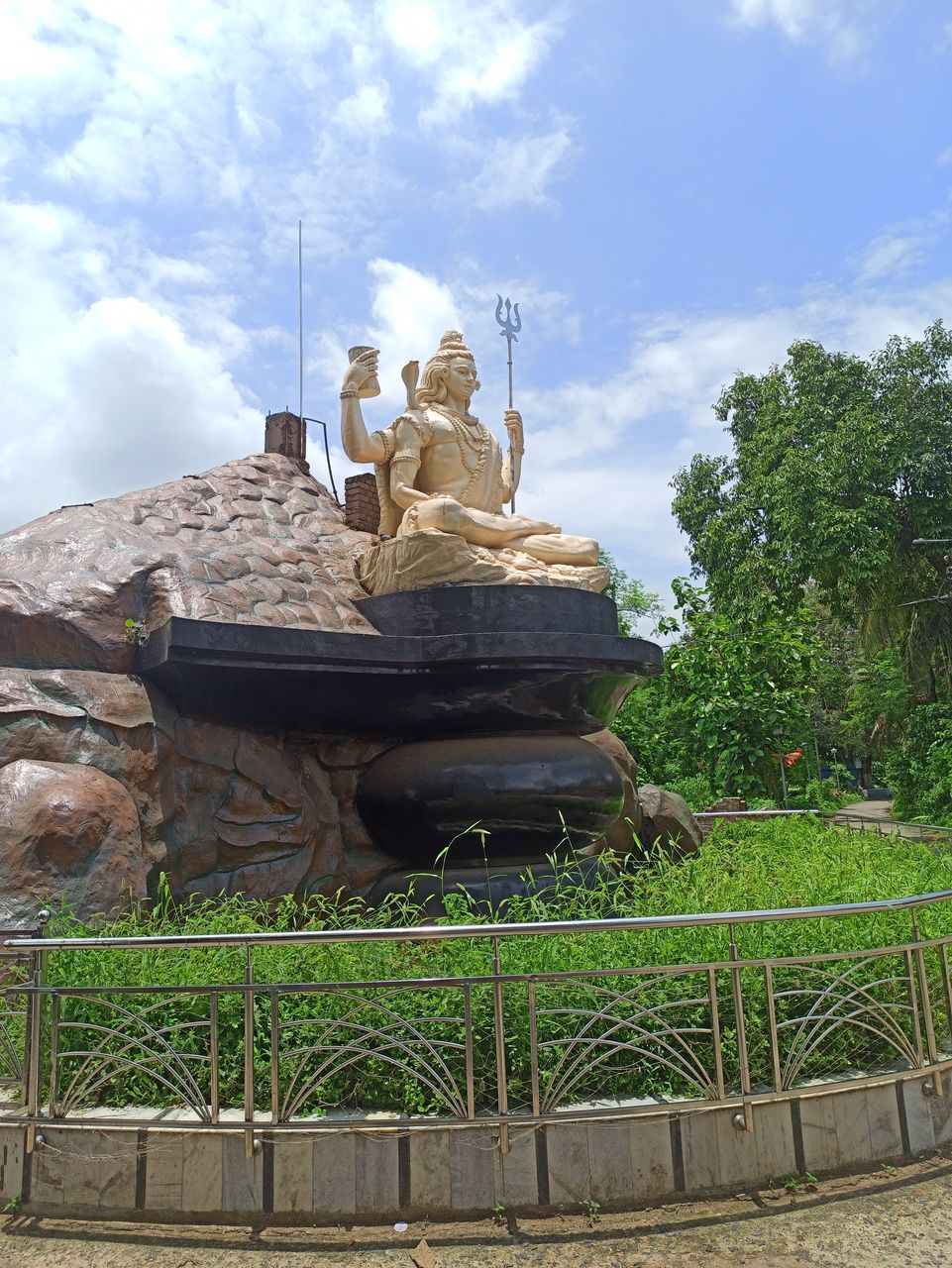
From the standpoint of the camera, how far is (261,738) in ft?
17.7

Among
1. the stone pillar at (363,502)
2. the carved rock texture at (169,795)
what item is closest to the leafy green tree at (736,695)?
the stone pillar at (363,502)

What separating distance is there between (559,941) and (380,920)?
1.17m

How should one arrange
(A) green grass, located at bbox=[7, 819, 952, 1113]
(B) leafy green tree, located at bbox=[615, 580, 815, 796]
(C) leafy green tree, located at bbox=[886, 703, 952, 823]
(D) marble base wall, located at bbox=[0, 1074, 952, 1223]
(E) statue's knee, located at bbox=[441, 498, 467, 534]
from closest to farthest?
(D) marble base wall, located at bbox=[0, 1074, 952, 1223]
(A) green grass, located at bbox=[7, 819, 952, 1113]
(E) statue's knee, located at bbox=[441, 498, 467, 534]
(B) leafy green tree, located at bbox=[615, 580, 815, 796]
(C) leafy green tree, located at bbox=[886, 703, 952, 823]

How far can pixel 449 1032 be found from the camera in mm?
3199

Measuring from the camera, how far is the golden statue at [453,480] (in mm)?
6051

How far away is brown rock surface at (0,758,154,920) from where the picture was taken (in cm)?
393

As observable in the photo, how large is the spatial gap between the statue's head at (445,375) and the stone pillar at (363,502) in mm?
1263

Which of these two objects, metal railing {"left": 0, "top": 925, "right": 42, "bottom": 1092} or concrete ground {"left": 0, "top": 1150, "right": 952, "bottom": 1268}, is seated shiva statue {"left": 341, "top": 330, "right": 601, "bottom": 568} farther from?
concrete ground {"left": 0, "top": 1150, "right": 952, "bottom": 1268}

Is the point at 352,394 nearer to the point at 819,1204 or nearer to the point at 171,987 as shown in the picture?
the point at 171,987

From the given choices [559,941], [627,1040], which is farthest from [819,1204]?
[559,941]

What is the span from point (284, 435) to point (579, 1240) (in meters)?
8.33

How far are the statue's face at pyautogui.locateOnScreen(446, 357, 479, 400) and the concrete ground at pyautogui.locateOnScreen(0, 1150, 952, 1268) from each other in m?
5.33

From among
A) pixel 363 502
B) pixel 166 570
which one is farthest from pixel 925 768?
pixel 166 570

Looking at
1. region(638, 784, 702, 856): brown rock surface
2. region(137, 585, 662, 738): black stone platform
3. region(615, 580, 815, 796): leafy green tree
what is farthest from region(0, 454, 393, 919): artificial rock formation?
region(615, 580, 815, 796): leafy green tree
